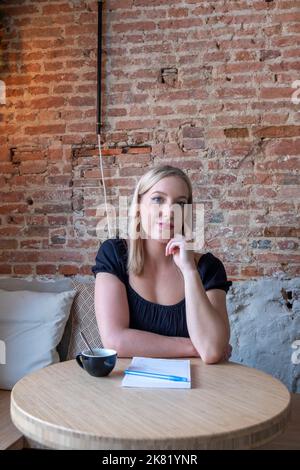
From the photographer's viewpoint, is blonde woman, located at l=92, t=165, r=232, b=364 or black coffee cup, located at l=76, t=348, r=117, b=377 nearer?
black coffee cup, located at l=76, t=348, r=117, b=377

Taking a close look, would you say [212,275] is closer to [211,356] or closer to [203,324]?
[203,324]

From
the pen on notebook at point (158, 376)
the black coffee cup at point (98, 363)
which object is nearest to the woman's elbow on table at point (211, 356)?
the pen on notebook at point (158, 376)

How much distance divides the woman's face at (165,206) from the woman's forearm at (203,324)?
0.32m

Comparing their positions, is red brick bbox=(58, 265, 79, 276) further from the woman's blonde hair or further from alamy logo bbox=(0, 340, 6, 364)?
the woman's blonde hair

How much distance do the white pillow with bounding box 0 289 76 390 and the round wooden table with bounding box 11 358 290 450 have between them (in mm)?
914

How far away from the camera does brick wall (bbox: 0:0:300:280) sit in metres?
2.60

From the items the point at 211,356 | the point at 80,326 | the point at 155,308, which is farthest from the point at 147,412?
the point at 80,326

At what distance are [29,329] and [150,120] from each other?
4.52ft

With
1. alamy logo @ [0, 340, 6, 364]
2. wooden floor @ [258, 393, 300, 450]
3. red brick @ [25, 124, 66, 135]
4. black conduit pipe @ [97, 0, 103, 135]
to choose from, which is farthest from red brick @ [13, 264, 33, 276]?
wooden floor @ [258, 393, 300, 450]

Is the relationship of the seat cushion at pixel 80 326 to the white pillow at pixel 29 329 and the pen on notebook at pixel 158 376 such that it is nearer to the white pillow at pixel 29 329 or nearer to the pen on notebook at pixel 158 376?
the white pillow at pixel 29 329

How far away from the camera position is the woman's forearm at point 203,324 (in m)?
1.55

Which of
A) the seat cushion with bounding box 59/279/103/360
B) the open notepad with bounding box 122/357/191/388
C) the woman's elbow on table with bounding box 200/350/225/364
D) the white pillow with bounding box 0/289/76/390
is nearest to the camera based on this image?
the open notepad with bounding box 122/357/191/388

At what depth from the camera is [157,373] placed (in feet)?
4.39
